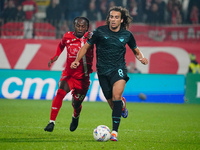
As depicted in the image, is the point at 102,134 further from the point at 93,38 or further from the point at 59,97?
the point at 93,38

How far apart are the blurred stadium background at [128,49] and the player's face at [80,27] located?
26.3 ft

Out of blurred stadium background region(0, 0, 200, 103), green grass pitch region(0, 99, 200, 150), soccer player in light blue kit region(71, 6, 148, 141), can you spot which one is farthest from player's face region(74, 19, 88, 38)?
blurred stadium background region(0, 0, 200, 103)

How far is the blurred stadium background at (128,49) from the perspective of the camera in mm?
15164

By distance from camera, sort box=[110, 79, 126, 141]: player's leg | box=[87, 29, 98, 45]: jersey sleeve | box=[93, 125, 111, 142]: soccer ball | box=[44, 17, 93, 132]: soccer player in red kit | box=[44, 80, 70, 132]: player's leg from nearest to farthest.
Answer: box=[93, 125, 111, 142]: soccer ball, box=[110, 79, 126, 141]: player's leg, box=[87, 29, 98, 45]: jersey sleeve, box=[44, 80, 70, 132]: player's leg, box=[44, 17, 93, 132]: soccer player in red kit

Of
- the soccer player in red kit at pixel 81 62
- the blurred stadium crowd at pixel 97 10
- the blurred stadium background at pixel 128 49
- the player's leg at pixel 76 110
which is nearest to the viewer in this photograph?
the soccer player in red kit at pixel 81 62

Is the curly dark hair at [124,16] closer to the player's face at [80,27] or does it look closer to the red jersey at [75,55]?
the player's face at [80,27]

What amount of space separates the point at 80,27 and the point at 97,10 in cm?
1121

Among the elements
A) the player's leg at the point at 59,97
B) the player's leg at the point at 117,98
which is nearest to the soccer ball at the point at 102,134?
the player's leg at the point at 117,98

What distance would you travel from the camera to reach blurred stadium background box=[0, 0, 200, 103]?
15.2 m

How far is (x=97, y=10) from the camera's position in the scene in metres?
18.2

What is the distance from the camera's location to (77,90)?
720cm

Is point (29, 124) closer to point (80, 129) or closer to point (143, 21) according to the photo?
point (80, 129)

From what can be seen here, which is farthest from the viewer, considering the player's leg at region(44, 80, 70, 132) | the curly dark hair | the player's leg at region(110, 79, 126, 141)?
the player's leg at region(44, 80, 70, 132)

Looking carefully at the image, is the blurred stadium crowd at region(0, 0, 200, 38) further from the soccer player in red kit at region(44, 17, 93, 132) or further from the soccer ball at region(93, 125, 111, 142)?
the soccer ball at region(93, 125, 111, 142)
